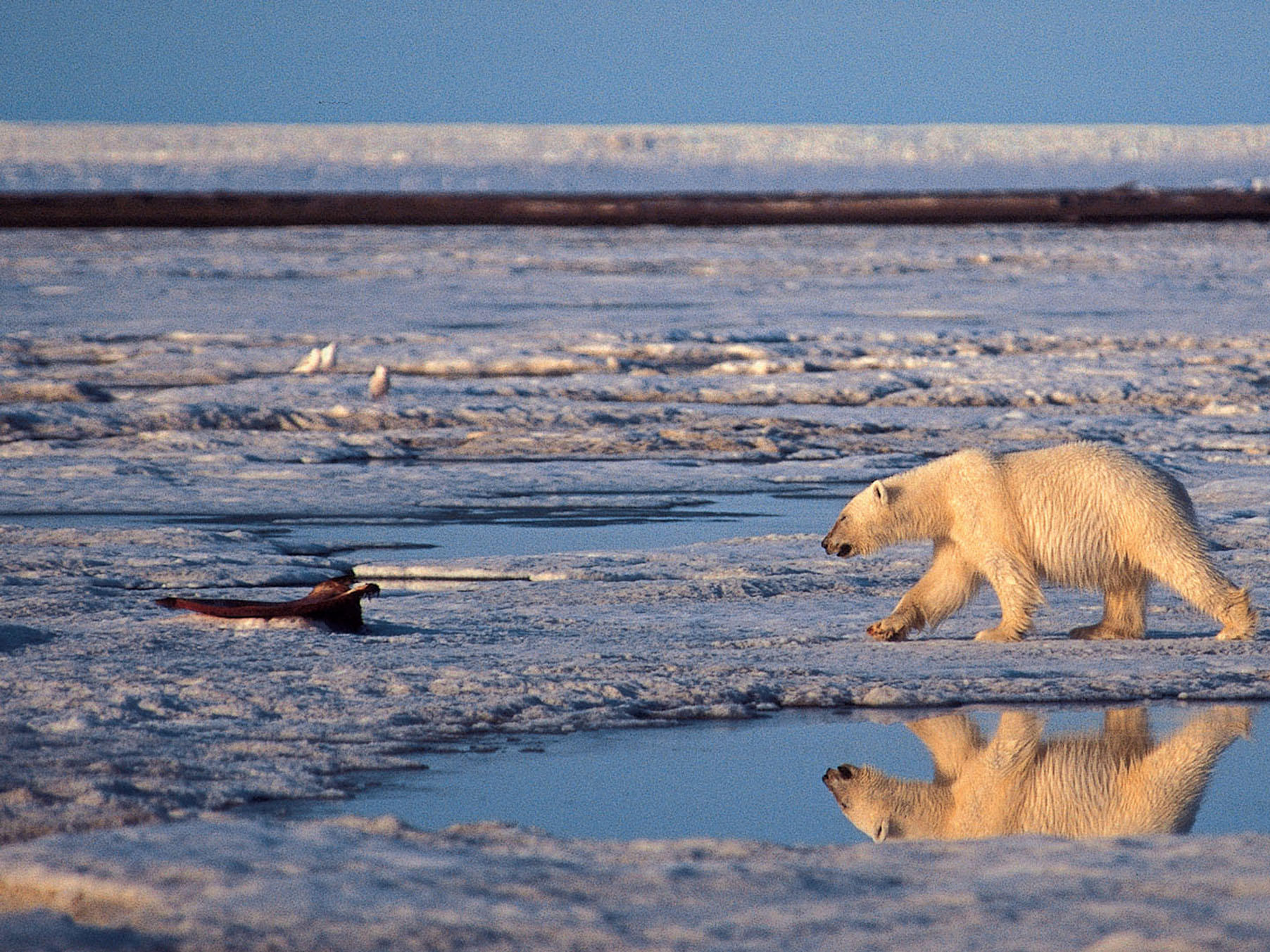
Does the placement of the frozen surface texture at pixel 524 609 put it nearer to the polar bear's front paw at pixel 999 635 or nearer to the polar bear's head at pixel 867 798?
the polar bear's front paw at pixel 999 635

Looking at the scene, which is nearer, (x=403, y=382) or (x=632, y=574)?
(x=632, y=574)

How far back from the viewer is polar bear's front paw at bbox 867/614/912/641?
564cm

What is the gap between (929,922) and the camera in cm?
308

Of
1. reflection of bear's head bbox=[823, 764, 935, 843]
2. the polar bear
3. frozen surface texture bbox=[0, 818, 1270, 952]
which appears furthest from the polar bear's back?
frozen surface texture bbox=[0, 818, 1270, 952]

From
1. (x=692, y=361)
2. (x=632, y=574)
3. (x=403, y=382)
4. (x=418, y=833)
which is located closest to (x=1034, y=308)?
(x=692, y=361)

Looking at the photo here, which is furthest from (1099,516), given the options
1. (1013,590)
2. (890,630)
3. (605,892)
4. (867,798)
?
(605,892)

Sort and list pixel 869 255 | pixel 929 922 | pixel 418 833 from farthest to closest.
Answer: pixel 869 255 < pixel 418 833 < pixel 929 922

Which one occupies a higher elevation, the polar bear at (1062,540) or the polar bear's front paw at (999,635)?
the polar bear at (1062,540)

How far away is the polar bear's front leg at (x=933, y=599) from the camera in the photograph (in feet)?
18.6

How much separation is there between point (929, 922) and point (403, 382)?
35.6ft

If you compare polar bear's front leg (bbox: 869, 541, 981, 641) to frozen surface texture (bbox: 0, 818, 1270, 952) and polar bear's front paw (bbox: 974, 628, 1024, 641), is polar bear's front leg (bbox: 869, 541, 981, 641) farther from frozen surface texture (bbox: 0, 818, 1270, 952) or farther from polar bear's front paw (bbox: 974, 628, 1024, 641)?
frozen surface texture (bbox: 0, 818, 1270, 952)

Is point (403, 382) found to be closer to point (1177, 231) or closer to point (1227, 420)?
point (1227, 420)

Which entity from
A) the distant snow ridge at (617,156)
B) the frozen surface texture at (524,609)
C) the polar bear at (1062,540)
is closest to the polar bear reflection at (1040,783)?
the frozen surface texture at (524,609)

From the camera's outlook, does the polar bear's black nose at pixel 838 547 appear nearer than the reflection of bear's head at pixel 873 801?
No
